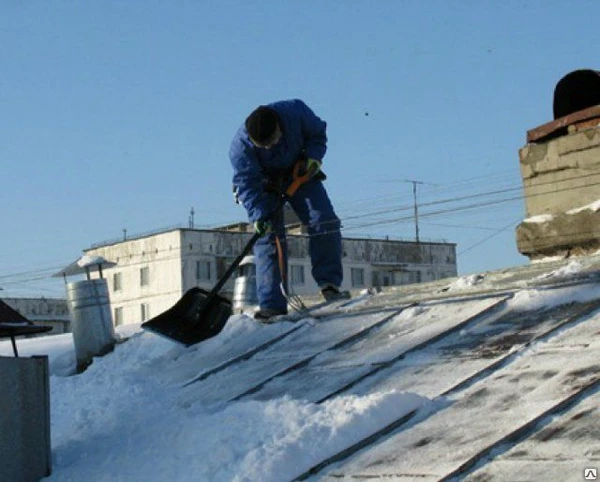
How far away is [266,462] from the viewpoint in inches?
154

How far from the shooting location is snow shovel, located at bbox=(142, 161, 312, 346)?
684 cm

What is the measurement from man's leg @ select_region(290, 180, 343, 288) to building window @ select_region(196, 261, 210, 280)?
4929 centimetres

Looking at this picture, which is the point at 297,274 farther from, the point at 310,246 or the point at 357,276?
the point at 310,246

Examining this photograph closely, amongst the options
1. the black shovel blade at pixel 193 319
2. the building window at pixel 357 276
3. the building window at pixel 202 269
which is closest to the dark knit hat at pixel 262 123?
the black shovel blade at pixel 193 319

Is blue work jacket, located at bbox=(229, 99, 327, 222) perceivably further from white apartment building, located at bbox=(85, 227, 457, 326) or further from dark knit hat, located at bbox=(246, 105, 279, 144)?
white apartment building, located at bbox=(85, 227, 457, 326)

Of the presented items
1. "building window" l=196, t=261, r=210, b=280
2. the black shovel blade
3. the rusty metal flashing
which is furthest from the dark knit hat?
"building window" l=196, t=261, r=210, b=280

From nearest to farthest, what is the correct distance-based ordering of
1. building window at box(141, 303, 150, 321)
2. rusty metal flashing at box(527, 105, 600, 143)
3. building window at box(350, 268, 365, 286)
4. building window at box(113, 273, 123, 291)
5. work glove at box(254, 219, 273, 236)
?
work glove at box(254, 219, 273, 236) < rusty metal flashing at box(527, 105, 600, 143) < building window at box(141, 303, 150, 321) < building window at box(113, 273, 123, 291) < building window at box(350, 268, 365, 286)

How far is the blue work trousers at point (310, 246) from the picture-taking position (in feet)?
24.4

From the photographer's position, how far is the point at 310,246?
25.1 ft

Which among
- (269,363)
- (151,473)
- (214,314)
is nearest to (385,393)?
(151,473)

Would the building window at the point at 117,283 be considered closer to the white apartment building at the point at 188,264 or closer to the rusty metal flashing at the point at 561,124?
the white apartment building at the point at 188,264

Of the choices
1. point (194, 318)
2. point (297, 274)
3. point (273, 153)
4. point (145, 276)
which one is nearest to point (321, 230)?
point (273, 153)

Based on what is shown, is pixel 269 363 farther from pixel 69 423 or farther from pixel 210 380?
pixel 69 423

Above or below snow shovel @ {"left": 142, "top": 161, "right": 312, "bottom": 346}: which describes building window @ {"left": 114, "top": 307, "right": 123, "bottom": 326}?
below
